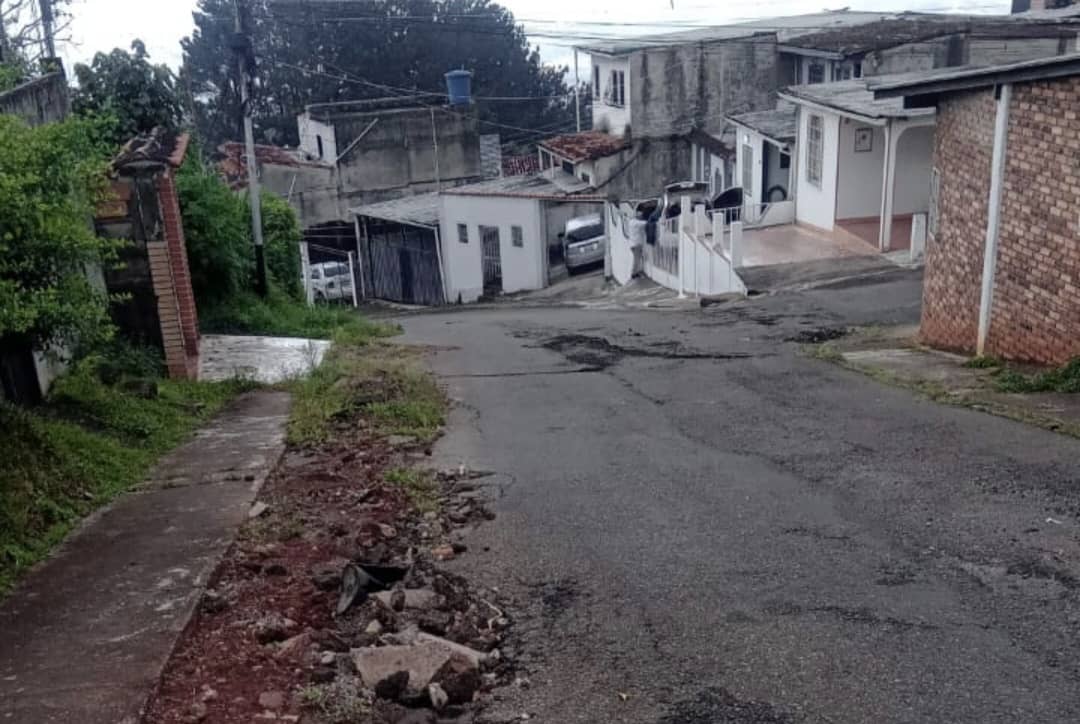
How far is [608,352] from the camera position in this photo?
50.6 feet

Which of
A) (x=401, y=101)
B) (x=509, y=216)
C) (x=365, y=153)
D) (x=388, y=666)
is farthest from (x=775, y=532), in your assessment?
(x=401, y=101)

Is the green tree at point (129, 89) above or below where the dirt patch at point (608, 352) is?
above

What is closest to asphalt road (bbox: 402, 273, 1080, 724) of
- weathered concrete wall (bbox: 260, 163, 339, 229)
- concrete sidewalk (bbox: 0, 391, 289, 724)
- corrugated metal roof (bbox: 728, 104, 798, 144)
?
concrete sidewalk (bbox: 0, 391, 289, 724)

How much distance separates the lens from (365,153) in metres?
38.6

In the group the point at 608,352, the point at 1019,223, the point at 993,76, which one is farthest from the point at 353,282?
the point at 1019,223

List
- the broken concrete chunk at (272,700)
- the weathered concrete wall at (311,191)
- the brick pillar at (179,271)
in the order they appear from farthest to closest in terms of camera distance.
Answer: the weathered concrete wall at (311,191) → the brick pillar at (179,271) → the broken concrete chunk at (272,700)

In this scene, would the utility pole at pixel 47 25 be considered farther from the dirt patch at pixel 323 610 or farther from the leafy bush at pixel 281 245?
the dirt patch at pixel 323 610

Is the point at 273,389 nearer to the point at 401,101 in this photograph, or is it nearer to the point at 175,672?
the point at 175,672

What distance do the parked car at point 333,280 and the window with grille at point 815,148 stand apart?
1586cm

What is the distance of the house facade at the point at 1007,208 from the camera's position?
10.1 m

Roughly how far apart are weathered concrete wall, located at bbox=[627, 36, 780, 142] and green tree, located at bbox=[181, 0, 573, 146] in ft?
59.7

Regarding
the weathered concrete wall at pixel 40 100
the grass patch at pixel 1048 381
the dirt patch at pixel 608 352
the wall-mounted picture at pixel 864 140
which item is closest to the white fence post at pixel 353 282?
the wall-mounted picture at pixel 864 140

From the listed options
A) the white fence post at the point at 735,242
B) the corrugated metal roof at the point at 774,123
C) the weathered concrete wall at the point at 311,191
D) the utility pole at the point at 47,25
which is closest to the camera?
the utility pole at the point at 47,25

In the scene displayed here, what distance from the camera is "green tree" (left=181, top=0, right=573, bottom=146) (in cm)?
5075
